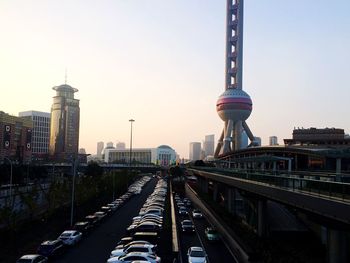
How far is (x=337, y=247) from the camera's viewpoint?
18.5m

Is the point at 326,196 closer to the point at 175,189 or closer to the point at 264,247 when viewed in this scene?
the point at 264,247

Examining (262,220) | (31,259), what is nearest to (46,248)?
(31,259)

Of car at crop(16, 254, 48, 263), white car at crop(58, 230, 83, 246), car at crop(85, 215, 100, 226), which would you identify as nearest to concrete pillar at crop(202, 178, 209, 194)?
car at crop(85, 215, 100, 226)

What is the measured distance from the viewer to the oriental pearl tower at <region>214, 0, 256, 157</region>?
130 metres

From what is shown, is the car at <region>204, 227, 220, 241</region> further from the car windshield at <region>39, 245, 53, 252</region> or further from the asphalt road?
the car windshield at <region>39, 245, 53, 252</region>

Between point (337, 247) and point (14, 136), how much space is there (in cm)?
13814

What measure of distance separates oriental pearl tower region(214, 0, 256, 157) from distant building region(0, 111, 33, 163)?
6516 centimetres

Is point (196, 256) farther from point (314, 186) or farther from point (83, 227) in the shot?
point (83, 227)

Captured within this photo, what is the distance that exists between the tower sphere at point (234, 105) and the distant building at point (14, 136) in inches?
2547

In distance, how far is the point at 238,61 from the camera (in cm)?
13188

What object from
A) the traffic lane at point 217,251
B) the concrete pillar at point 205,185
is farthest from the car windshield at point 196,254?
the concrete pillar at point 205,185

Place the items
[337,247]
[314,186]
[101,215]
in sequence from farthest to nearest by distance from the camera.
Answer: [101,215] < [337,247] < [314,186]

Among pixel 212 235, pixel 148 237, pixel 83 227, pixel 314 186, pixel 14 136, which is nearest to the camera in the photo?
pixel 314 186

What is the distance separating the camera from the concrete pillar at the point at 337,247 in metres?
18.4
